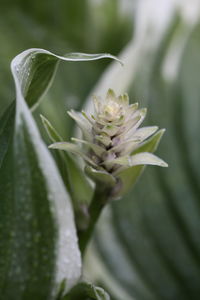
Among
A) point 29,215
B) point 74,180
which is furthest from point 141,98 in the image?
point 29,215

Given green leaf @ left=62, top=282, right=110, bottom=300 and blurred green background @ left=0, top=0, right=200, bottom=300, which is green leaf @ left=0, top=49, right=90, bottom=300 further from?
blurred green background @ left=0, top=0, right=200, bottom=300

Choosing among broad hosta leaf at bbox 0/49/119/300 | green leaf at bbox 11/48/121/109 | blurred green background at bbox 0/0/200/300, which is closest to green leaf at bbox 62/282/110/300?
broad hosta leaf at bbox 0/49/119/300

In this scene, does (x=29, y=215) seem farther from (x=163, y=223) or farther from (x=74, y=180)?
(x=163, y=223)

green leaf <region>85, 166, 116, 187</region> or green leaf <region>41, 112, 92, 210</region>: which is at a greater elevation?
green leaf <region>85, 166, 116, 187</region>

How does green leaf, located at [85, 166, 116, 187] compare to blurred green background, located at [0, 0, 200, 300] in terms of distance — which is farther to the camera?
blurred green background, located at [0, 0, 200, 300]

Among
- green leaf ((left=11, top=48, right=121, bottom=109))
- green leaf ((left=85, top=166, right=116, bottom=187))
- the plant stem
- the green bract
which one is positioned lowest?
the plant stem

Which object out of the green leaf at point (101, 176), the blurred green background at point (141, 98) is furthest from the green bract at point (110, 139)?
the blurred green background at point (141, 98)
